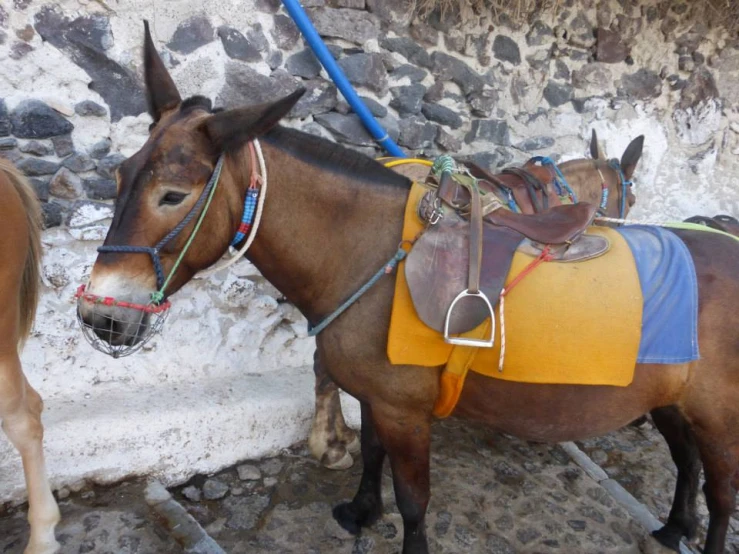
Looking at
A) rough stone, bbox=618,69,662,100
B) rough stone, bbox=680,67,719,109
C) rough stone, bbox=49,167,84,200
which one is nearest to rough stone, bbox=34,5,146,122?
rough stone, bbox=49,167,84,200

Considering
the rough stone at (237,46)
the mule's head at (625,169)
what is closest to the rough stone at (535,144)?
the mule's head at (625,169)

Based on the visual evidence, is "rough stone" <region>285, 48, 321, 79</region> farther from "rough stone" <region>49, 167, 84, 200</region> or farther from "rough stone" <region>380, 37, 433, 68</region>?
"rough stone" <region>49, 167, 84, 200</region>

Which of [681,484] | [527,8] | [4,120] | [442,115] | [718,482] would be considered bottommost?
[681,484]

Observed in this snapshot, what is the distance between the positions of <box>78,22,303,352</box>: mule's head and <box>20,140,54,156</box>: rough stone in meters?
1.27

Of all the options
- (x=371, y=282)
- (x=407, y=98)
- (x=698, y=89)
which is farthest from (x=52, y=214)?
(x=698, y=89)

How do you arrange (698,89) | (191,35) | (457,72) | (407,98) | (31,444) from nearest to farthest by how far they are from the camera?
(31,444)
(191,35)
(407,98)
(457,72)
(698,89)

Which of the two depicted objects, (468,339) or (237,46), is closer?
(468,339)

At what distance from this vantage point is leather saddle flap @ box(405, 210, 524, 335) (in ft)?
5.31

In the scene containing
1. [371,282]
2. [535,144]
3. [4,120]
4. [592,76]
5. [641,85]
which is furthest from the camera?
[641,85]

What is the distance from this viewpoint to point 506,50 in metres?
3.68

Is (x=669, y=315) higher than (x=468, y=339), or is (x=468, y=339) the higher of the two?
(x=669, y=315)

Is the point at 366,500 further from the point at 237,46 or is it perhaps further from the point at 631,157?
the point at 631,157

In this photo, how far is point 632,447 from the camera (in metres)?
3.22

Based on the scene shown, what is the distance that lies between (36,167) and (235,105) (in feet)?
3.26
